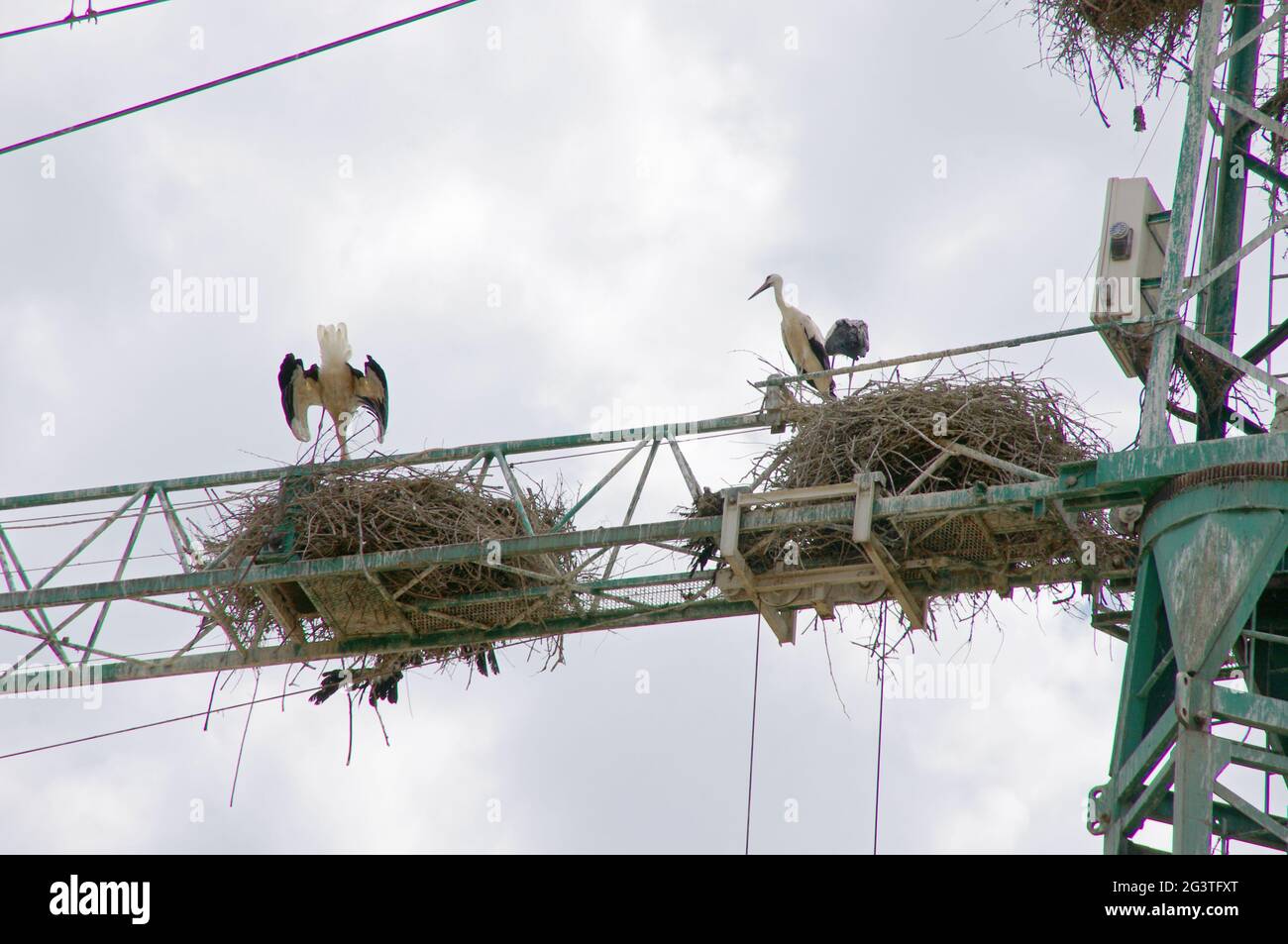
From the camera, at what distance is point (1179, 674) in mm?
9359

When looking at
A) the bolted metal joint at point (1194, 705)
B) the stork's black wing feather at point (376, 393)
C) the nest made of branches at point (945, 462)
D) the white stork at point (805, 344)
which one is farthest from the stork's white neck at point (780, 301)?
the bolted metal joint at point (1194, 705)

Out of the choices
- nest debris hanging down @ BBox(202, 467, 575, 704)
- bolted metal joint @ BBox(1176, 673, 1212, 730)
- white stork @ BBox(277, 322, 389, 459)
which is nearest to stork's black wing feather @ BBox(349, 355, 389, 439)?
Result: white stork @ BBox(277, 322, 389, 459)

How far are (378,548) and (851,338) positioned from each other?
5577 millimetres

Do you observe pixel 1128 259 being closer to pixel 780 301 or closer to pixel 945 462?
pixel 945 462

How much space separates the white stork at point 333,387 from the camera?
1644 centimetres

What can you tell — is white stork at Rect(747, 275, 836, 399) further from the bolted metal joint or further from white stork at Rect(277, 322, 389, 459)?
the bolted metal joint

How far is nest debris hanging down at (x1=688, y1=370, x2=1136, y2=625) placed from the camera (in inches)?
460

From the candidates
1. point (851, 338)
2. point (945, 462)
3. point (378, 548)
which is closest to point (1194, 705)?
point (945, 462)

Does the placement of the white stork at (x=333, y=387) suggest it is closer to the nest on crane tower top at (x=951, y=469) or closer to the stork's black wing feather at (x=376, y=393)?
the stork's black wing feather at (x=376, y=393)

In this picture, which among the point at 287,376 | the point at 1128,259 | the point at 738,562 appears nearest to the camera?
the point at 1128,259

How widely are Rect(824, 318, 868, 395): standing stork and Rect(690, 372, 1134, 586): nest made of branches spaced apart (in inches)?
188

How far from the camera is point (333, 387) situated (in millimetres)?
16672

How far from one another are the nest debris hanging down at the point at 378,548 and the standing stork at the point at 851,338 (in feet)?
14.4

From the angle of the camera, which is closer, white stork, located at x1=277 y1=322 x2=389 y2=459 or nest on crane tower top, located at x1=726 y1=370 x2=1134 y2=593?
nest on crane tower top, located at x1=726 y1=370 x2=1134 y2=593
